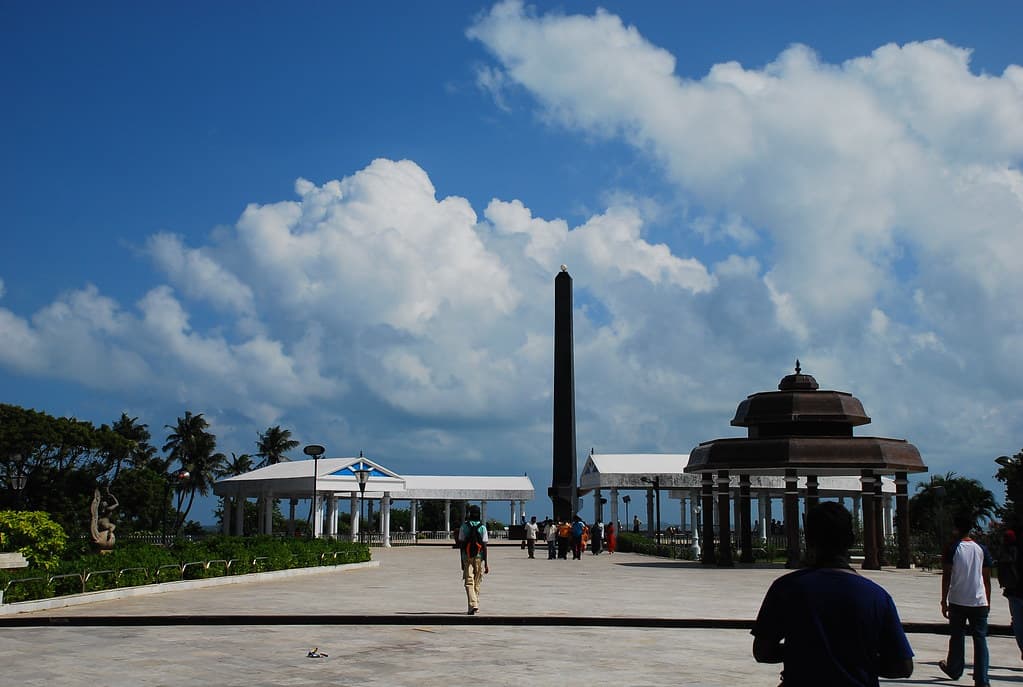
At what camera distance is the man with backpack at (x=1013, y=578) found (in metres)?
9.81

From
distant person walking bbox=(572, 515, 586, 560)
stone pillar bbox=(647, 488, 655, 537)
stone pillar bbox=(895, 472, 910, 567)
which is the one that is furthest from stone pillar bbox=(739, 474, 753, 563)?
stone pillar bbox=(647, 488, 655, 537)

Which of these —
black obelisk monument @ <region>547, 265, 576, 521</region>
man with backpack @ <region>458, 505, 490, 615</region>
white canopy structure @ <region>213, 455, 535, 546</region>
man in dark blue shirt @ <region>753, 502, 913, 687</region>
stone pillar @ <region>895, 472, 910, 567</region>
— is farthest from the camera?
white canopy structure @ <region>213, 455, 535, 546</region>

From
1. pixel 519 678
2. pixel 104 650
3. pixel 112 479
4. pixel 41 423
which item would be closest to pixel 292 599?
pixel 104 650

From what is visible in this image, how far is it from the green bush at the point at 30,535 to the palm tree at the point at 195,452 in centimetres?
7031

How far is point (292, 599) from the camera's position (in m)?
18.0

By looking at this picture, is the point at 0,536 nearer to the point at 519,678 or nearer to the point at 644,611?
the point at 644,611

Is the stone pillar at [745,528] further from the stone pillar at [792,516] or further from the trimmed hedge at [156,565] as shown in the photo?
the trimmed hedge at [156,565]

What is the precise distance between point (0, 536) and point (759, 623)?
2453cm

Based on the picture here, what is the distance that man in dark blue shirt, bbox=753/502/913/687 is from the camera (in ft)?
13.9

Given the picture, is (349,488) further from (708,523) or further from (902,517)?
(902,517)

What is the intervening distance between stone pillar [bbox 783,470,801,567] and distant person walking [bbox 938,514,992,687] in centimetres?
2069

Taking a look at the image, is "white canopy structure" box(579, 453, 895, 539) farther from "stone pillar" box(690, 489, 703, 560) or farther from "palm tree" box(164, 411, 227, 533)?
"palm tree" box(164, 411, 227, 533)

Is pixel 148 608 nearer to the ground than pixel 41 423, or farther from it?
nearer to the ground

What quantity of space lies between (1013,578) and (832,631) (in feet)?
22.1
